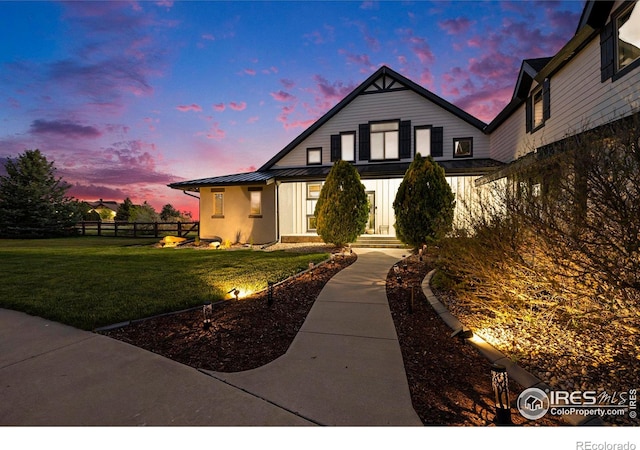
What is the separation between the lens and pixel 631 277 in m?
2.66

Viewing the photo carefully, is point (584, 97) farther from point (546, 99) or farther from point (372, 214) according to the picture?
point (372, 214)

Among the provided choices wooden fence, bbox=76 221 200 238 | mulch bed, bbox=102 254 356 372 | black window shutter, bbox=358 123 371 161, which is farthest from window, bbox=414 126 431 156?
wooden fence, bbox=76 221 200 238

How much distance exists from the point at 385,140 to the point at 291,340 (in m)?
13.8

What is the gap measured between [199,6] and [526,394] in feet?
26.1

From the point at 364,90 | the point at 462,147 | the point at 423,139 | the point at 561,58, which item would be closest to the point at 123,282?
the point at 561,58

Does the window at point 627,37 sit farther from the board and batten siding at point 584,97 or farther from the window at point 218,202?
the window at point 218,202

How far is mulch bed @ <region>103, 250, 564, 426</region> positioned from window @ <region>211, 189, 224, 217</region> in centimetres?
1078

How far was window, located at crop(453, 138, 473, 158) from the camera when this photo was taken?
49.0 feet

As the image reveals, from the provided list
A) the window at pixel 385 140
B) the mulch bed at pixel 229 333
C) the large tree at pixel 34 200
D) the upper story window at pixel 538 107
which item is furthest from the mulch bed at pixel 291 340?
the large tree at pixel 34 200

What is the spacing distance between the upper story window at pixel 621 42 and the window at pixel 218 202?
48.5 feet

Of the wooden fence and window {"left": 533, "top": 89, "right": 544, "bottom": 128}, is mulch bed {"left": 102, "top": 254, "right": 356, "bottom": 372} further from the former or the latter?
the wooden fence

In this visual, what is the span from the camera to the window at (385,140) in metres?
15.4

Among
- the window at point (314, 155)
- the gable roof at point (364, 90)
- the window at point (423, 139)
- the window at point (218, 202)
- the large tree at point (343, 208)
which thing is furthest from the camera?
the window at point (314, 155)
